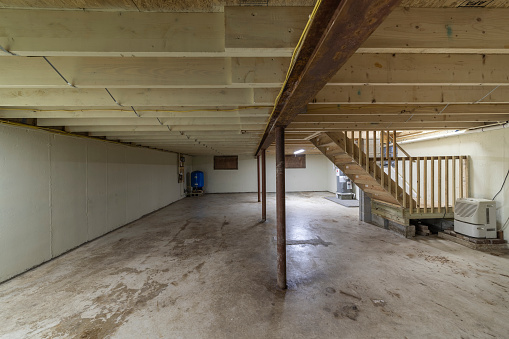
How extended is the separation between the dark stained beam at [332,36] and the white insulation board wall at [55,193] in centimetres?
360

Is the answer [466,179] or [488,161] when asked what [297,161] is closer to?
[466,179]

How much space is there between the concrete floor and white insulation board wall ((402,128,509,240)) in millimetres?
1092

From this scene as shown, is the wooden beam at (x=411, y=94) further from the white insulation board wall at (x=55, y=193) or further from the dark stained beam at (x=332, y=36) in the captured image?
the white insulation board wall at (x=55, y=193)

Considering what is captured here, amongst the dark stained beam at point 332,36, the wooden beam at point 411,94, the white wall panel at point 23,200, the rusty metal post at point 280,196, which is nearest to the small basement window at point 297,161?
the rusty metal post at point 280,196

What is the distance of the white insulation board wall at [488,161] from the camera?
3346 millimetres

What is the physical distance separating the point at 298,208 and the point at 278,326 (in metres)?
5.04

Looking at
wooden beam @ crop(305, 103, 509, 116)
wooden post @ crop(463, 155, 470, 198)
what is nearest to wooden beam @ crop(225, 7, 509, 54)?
wooden beam @ crop(305, 103, 509, 116)

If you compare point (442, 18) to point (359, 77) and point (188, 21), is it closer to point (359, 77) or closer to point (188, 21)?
point (359, 77)

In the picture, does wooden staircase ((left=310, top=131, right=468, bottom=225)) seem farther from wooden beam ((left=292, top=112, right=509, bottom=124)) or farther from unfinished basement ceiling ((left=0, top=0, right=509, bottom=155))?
unfinished basement ceiling ((left=0, top=0, right=509, bottom=155))

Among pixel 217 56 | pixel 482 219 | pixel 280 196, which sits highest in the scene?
pixel 217 56

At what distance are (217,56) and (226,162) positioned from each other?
914 cm

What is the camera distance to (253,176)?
1036 centimetres

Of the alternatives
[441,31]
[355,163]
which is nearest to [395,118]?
[355,163]

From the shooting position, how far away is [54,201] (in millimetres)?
3131
